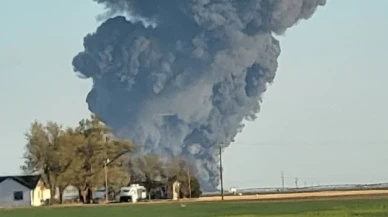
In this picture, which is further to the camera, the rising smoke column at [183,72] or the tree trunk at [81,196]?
the rising smoke column at [183,72]

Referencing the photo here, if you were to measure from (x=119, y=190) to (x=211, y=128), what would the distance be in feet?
129

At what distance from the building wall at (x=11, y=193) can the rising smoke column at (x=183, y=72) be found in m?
28.3

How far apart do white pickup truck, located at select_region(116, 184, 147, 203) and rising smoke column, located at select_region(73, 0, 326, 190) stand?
28.9 metres

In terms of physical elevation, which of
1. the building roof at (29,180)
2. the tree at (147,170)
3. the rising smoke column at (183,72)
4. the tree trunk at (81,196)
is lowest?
the tree trunk at (81,196)

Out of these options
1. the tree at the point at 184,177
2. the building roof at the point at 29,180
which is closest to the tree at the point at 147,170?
the tree at the point at 184,177

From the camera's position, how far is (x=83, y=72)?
454ft

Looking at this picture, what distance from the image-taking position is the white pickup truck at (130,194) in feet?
323

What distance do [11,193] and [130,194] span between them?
14801mm

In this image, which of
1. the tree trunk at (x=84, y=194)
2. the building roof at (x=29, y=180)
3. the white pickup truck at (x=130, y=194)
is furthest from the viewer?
the building roof at (x=29, y=180)

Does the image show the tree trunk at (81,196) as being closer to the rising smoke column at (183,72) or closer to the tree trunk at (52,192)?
the tree trunk at (52,192)

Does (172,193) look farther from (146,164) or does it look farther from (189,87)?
(189,87)

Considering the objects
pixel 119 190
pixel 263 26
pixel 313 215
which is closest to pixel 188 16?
pixel 263 26

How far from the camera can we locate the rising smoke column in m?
128

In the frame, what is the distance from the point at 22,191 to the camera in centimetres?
10625
